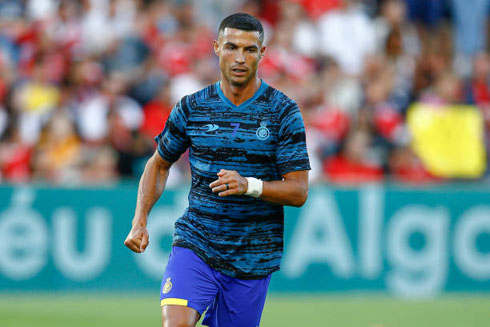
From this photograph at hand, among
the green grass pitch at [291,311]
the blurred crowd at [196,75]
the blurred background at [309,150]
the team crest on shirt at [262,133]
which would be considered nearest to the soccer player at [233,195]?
the team crest on shirt at [262,133]

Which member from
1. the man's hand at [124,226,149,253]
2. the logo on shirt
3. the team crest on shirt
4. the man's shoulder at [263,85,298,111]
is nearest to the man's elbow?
the team crest on shirt

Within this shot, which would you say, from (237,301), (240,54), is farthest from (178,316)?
(240,54)

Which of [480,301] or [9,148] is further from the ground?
[9,148]

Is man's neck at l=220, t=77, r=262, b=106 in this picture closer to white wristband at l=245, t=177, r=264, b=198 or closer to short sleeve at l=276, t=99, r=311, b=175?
short sleeve at l=276, t=99, r=311, b=175

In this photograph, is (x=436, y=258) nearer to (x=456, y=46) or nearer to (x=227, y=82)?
(x=456, y=46)

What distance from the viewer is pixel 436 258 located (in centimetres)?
1309

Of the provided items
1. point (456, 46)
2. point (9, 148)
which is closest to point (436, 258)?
point (456, 46)

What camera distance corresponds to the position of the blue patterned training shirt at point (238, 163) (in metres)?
6.06

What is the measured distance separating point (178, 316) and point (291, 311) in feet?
18.6

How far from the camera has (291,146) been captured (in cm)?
606

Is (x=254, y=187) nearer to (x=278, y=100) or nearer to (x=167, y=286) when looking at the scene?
(x=278, y=100)

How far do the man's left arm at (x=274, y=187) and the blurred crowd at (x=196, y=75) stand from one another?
23.0 ft

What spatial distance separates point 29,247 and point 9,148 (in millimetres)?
1390

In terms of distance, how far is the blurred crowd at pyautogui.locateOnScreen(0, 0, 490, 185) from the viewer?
12922mm
